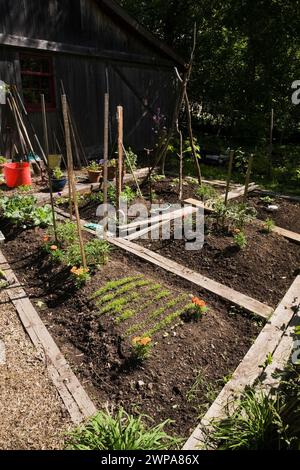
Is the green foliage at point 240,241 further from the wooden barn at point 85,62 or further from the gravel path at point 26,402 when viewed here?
the wooden barn at point 85,62

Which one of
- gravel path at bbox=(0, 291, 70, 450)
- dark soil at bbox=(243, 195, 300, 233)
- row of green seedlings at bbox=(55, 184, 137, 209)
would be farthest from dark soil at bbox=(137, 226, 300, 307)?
gravel path at bbox=(0, 291, 70, 450)

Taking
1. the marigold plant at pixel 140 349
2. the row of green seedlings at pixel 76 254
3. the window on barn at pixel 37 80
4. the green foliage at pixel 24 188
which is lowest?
the marigold plant at pixel 140 349

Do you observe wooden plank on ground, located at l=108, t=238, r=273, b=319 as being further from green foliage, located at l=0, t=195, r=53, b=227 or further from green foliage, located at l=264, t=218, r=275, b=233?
green foliage, located at l=264, t=218, r=275, b=233

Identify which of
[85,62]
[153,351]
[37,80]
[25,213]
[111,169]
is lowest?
[153,351]

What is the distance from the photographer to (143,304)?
3.47 m

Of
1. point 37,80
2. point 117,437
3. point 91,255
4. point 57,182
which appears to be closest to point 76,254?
point 91,255

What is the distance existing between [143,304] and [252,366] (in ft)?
3.95

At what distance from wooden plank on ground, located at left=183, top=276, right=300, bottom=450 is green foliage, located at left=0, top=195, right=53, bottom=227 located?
3.49 meters

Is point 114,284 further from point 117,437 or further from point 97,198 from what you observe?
point 97,198

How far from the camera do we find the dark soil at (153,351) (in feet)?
8.59

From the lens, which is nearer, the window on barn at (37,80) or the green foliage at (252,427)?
the green foliage at (252,427)

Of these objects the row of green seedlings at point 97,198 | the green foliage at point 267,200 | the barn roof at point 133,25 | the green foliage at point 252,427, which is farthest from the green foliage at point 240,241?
the barn roof at point 133,25

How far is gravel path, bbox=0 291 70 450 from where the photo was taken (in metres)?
2.30

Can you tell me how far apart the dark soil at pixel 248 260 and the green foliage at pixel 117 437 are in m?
2.03
